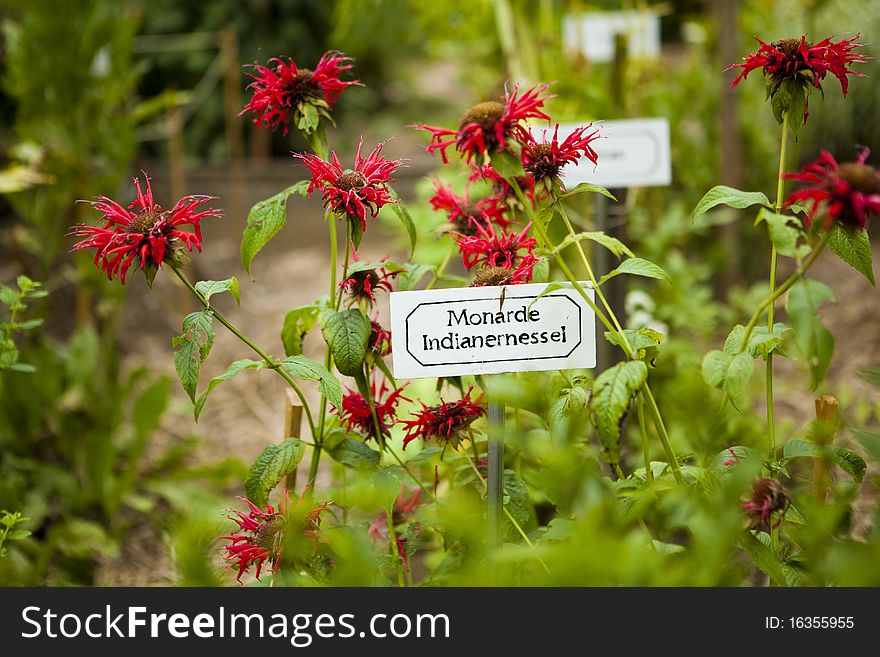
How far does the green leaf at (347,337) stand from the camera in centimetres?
67

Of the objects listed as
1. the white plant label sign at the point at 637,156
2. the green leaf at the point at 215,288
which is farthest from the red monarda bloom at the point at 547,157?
the white plant label sign at the point at 637,156

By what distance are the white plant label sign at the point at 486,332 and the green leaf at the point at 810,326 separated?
166 millimetres

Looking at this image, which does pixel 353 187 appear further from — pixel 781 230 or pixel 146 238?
pixel 781 230

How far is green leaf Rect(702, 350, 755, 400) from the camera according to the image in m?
0.60

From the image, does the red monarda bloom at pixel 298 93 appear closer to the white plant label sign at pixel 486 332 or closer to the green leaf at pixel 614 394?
the white plant label sign at pixel 486 332

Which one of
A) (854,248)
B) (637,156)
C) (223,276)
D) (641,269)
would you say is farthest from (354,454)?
(223,276)

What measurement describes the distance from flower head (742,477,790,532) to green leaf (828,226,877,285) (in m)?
0.17

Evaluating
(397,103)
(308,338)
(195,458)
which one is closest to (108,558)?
(195,458)

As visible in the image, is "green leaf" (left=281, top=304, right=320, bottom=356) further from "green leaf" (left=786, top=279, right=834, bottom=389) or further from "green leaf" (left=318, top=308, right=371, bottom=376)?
"green leaf" (left=786, top=279, right=834, bottom=389)

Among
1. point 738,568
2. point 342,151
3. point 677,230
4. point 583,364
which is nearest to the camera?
point 738,568

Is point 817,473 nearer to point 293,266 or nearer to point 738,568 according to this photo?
point 738,568

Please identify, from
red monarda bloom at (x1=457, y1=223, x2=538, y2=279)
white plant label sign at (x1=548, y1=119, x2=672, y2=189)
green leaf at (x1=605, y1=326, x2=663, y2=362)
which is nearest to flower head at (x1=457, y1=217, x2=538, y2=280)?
red monarda bloom at (x1=457, y1=223, x2=538, y2=279)
